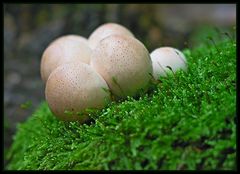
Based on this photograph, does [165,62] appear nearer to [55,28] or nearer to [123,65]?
[123,65]

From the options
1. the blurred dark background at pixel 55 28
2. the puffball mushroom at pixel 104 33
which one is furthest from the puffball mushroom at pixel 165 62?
the blurred dark background at pixel 55 28

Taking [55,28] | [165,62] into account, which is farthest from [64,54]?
[55,28]

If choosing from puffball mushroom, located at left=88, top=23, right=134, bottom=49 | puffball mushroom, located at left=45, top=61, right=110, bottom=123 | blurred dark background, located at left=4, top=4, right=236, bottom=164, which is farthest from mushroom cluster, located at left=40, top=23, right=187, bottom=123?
blurred dark background, located at left=4, top=4, right=236, bottom=164

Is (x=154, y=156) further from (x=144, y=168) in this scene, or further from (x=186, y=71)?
(x=186, y=71)

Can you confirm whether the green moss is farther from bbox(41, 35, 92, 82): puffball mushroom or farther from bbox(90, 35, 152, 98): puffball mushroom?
bbox(41, 35, 92, 82): puffball mushroom

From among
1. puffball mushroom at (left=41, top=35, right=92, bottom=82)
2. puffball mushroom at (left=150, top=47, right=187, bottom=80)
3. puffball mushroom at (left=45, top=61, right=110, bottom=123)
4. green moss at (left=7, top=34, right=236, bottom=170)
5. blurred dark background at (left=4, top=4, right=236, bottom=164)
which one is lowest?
green moss at (left=7, top=34, right=236, bottom=170)

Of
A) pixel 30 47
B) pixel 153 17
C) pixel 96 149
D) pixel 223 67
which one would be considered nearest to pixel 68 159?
pixel 96 149
